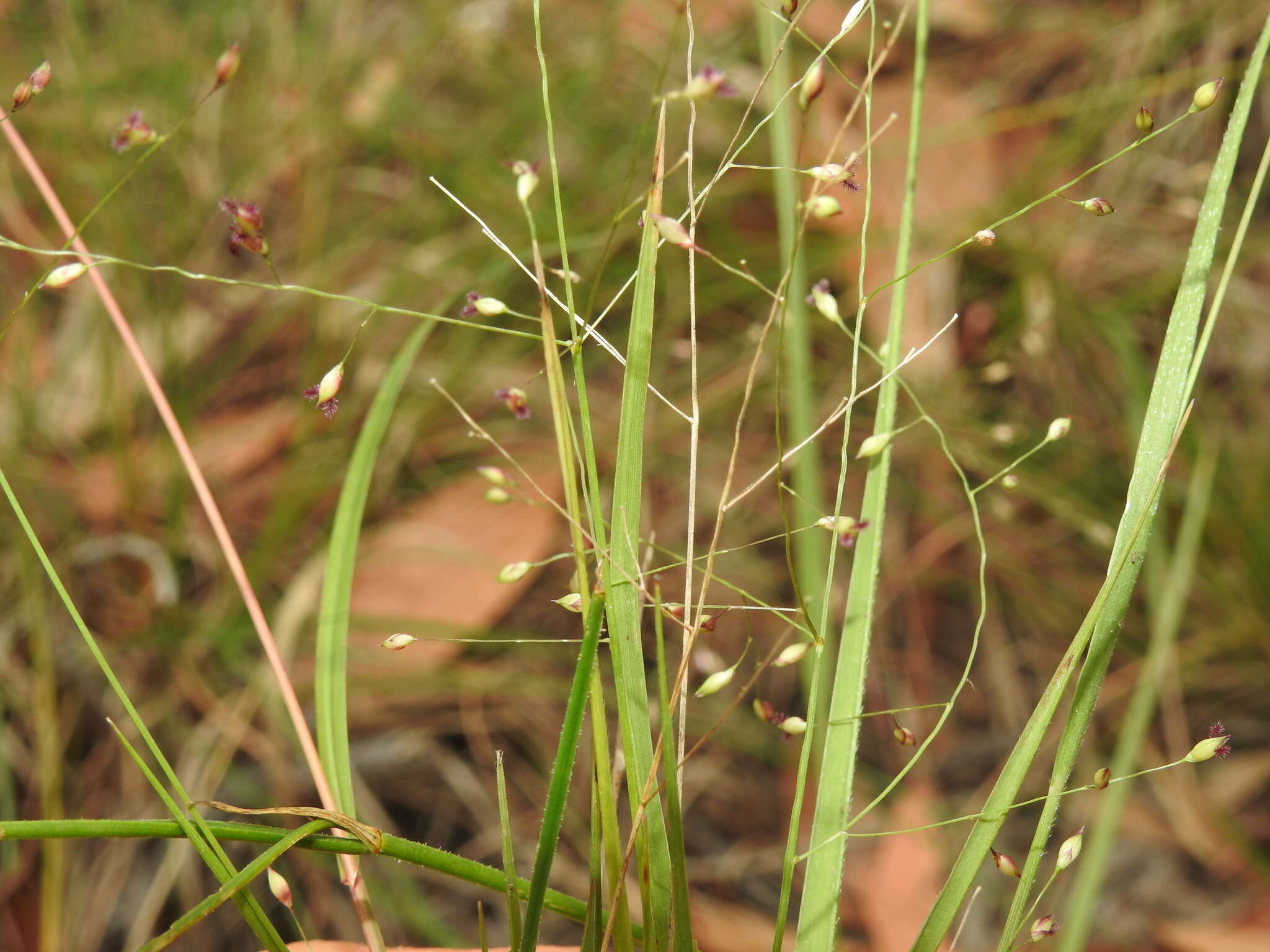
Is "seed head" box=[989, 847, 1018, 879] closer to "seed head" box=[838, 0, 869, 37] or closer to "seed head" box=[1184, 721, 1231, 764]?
"seed head" box=[1184, 721, 1231, 764]

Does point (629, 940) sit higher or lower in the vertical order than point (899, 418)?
higher

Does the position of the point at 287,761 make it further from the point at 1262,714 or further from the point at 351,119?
the point at 1262,714

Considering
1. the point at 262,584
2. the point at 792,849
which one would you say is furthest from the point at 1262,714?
the point at 262,584

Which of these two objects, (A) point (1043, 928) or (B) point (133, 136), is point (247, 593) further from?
(A) point (1043, 928)

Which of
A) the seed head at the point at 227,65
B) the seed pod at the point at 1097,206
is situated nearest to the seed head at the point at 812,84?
the seed pod at the point at 1097,206

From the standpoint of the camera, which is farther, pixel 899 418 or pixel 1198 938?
pixel 899 418

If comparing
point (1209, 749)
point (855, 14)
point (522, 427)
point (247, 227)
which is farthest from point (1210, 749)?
point (522, 427)

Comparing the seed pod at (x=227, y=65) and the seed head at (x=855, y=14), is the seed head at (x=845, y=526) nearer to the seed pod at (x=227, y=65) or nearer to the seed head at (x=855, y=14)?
the seed head at (x=855, y=14)
